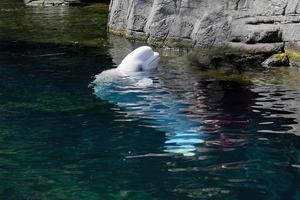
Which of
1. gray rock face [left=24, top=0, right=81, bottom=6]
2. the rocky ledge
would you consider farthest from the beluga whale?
gray rock face [left=24, top=0, right=81, bottom=6]

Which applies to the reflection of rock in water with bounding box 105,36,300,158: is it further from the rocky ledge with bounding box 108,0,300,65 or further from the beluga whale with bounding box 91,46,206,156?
the rocky ledge with bounding box 108,0,300,65

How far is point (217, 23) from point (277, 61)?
259 centimetres

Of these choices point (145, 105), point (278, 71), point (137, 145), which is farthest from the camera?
point (278, 71)

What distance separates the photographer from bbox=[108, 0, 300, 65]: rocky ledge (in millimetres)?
13477

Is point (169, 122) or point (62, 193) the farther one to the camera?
point (169, 122)

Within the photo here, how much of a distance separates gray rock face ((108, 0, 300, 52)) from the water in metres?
1.33

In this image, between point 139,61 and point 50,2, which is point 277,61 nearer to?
point 139,61

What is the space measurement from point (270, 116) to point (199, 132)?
1596 millimetres

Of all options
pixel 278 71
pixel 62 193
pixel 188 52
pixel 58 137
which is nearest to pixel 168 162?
pixel 62 193

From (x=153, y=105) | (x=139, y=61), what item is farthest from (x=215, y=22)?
(x=153, y=105)

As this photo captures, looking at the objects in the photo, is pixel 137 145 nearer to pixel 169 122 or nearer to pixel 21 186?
pixel 169 122

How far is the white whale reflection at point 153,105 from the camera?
779 cm

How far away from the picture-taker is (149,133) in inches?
321

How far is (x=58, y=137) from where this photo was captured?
26.5 feet
